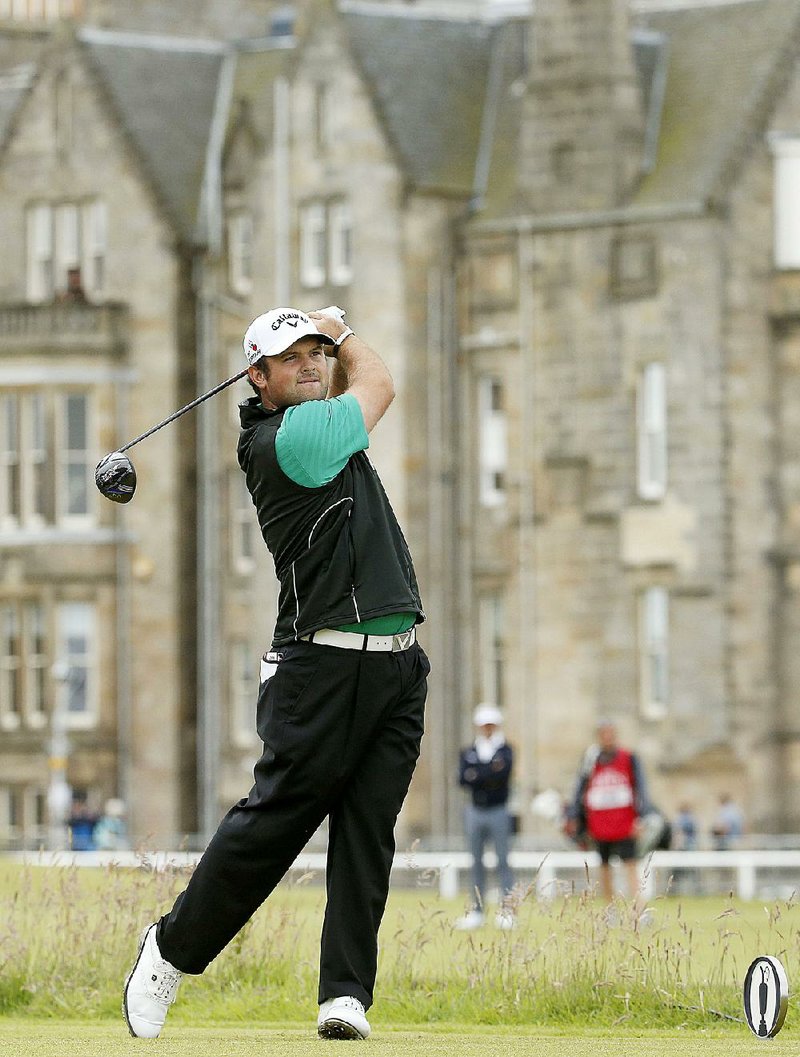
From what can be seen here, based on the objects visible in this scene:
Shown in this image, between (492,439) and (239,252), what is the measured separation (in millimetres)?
5311

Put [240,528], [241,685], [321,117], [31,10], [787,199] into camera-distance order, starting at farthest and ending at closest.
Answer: [31,10] < [240,528] < [241,685] < [321,117] < [787,199]

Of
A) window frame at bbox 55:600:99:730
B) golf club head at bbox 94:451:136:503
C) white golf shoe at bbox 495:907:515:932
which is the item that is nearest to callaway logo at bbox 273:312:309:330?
golf club head at bbox 94:451:136:503

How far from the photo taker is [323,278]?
145 feet

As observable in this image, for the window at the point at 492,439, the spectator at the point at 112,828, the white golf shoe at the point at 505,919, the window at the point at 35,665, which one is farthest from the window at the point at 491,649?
the white golf shoe at the point at 505,919

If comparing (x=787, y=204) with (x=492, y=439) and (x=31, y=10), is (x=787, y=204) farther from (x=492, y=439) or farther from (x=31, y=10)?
(x=31, y=10)

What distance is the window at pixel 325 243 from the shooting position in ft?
144

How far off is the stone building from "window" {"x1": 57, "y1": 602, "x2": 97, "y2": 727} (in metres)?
0.05

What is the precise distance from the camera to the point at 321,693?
9.09m

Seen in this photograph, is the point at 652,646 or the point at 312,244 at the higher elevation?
the point at 312,244

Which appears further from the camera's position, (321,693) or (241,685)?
(241,685)

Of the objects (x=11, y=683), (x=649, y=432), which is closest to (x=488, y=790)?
(x=649, y=432)

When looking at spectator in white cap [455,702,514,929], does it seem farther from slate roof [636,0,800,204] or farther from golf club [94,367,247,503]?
slate roof [636,0,800,204]

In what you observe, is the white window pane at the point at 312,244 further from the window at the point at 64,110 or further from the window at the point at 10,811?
the window at the point at 10,811

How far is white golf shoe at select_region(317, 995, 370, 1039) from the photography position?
907 centimetres
